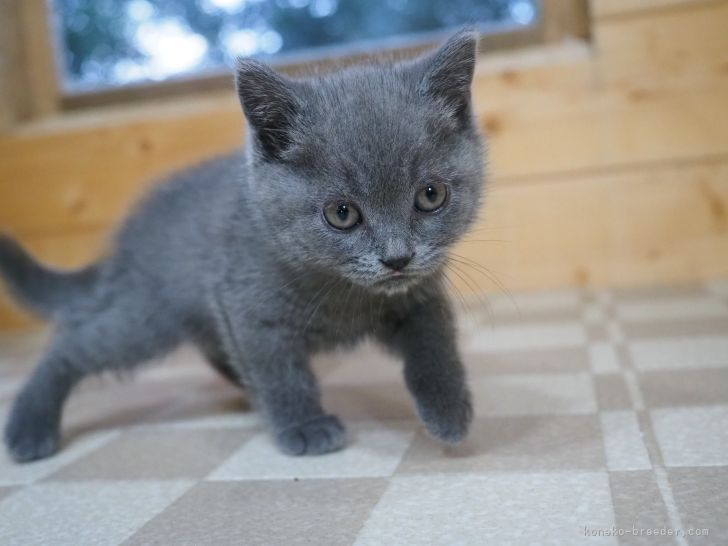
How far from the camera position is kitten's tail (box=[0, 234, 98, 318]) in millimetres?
1654

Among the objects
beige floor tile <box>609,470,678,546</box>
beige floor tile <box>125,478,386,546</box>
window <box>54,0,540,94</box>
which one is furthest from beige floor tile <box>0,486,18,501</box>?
window <box>54,0,540,94</box>

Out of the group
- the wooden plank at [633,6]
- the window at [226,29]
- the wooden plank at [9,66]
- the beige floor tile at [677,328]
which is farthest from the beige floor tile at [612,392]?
the wooden plank at [9,66]

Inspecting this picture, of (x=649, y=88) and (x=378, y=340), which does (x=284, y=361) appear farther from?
(x=649, y=88)

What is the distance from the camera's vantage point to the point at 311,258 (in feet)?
3.90

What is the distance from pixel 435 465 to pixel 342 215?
1.36 feet

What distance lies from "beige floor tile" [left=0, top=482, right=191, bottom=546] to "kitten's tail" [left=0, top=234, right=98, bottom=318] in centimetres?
57

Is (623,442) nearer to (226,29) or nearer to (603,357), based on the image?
(603,357)

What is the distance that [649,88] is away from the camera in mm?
2398

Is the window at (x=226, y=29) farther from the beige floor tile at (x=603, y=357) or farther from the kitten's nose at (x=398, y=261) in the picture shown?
the kitten's nose at (x=398, y=261)

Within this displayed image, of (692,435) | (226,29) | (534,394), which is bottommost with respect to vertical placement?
(534,394)

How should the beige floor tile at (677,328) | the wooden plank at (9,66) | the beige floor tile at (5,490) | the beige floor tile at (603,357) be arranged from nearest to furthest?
the beige floor tile at (5,490), the beige floor tile at (603,357), the beige floor tile at (677,328), the wooden plank at (9,66)

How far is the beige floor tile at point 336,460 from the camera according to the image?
1.13 metres

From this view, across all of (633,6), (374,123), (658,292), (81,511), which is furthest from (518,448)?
(633,6)

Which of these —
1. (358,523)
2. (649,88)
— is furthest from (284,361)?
(649,88)
